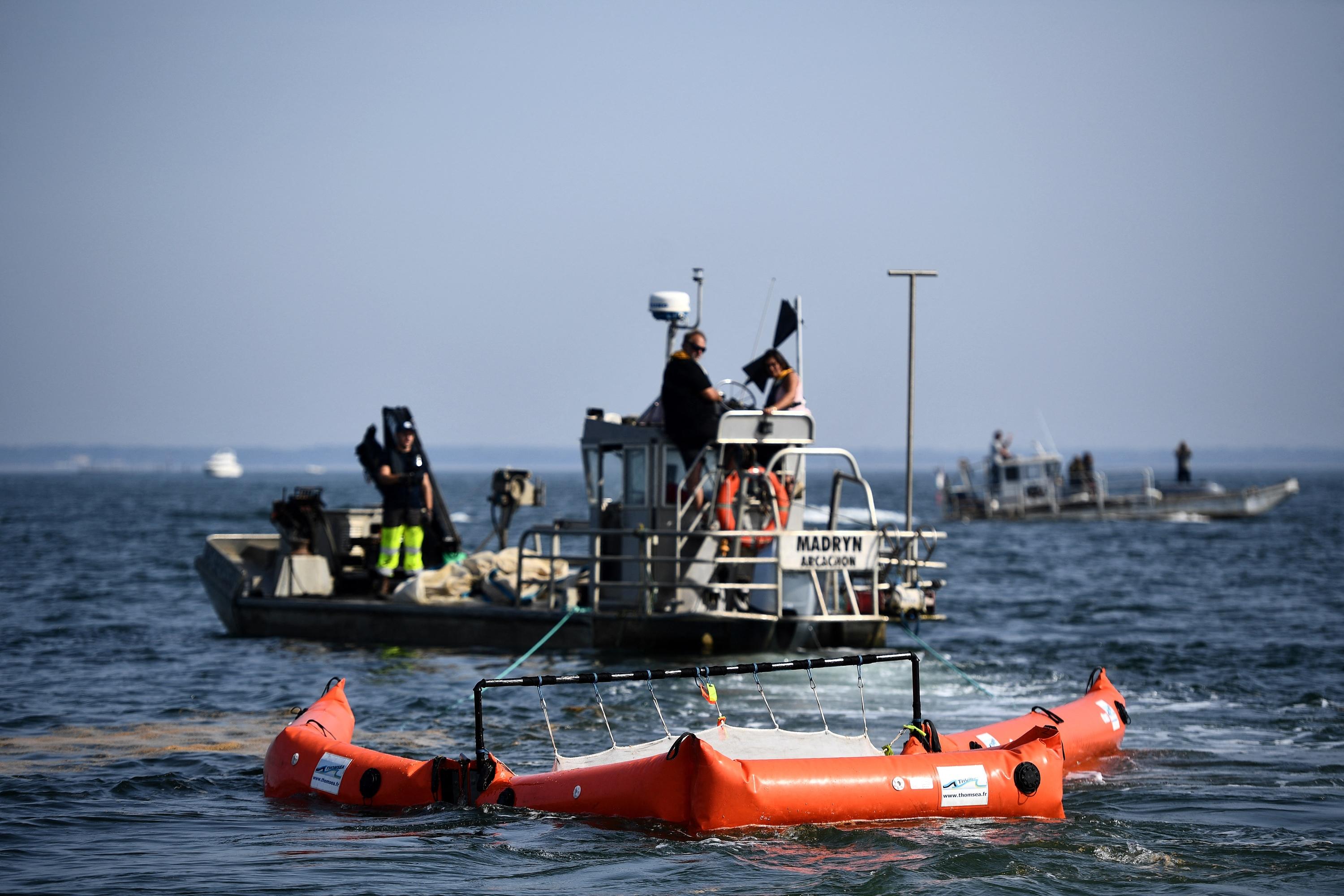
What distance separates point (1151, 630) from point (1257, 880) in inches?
560

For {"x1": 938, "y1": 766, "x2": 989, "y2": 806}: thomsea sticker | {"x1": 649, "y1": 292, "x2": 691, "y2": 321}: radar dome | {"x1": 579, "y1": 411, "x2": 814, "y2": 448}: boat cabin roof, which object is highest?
{"x1": 649, "y1": 292, "x2": 691, "y2": 321}: radar dome

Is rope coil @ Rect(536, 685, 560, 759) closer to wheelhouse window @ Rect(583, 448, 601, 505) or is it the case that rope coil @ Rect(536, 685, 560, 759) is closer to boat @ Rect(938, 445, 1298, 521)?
wheelhouse window @ Rect(583, 448, 601, 505)

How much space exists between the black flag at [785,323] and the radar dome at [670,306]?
1.06 meters

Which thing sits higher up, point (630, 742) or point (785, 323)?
point (785, 323)

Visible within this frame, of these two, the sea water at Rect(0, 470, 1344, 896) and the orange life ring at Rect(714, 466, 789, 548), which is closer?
the sea water at Rect(0, 470, 1344, 896)

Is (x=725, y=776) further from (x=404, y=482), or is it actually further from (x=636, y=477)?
(x=404, y=482)

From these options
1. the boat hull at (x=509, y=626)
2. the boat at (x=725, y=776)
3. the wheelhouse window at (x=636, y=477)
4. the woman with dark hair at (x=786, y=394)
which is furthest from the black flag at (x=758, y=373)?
the boat at (x=725, y=776)

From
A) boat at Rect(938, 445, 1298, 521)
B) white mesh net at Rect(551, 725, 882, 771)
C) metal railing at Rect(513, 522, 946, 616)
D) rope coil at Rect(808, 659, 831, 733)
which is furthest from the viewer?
boat at Rect(938, 445, 1298, 521)

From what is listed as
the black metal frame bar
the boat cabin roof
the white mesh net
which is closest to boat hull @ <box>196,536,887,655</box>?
the boat cabin roof

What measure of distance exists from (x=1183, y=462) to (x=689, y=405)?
55.2m

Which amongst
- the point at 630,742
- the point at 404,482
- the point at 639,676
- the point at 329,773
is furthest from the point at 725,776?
the point at 404,482

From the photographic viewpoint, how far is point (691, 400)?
1527 cm

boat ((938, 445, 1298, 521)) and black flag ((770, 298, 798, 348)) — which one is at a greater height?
black flag ((770, 298, 798, 348))

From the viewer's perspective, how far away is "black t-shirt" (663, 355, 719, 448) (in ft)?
49.7
